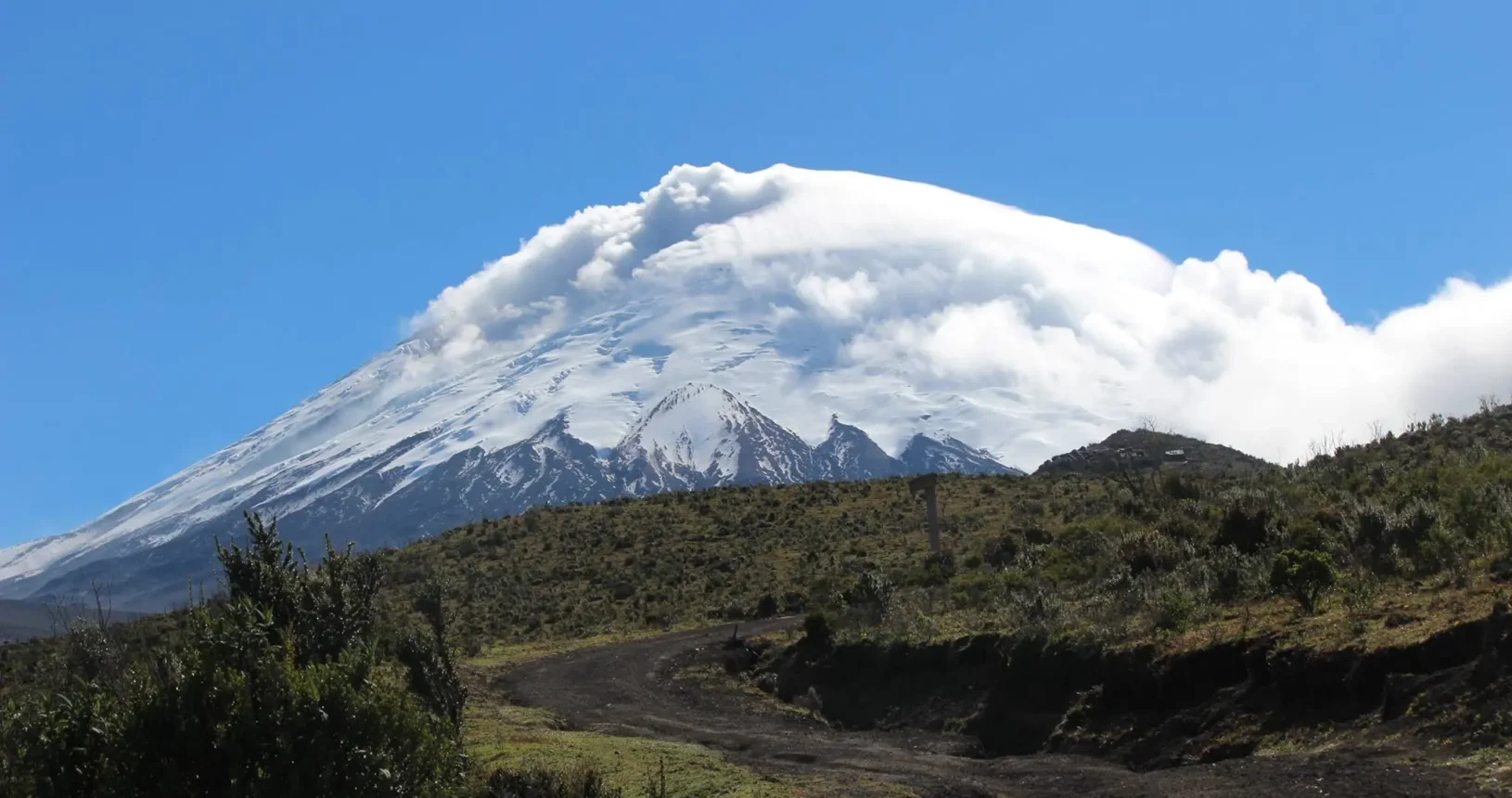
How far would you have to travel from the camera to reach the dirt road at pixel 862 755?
483 inches

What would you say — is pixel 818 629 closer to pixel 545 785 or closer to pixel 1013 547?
pixel 1013 547

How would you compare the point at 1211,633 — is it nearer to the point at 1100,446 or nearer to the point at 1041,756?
the point at 1041,756

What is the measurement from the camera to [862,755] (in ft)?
57.6

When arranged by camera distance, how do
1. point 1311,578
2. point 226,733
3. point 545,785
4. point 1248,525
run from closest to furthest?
1. point 226,733
2. point 545,785
3. point 1311,578
4. point 1248,525

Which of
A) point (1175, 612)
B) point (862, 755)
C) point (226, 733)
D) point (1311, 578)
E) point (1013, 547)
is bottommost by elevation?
point (862, 755)

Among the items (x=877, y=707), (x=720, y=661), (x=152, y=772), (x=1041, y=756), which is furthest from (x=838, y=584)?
(x=152, y=772)

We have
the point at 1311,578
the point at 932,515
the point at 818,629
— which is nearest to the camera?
the point at 1311,578

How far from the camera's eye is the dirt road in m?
12.3

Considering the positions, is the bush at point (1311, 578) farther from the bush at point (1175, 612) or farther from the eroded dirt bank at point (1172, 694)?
the eroded dirt bank at point (1172, 694)

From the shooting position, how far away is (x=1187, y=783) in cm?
1321

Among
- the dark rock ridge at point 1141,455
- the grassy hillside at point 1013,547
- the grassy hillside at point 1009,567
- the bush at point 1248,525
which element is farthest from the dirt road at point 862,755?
the dark rock ridge at point 1141,455

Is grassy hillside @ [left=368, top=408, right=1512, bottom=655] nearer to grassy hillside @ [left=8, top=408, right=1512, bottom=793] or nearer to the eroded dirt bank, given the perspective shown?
grassy hillside @ [left=8, top=408, right=1512, bottom=793]

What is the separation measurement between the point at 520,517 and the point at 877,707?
40.7 meters

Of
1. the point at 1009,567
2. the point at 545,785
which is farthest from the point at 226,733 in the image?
the point at 1009,567
